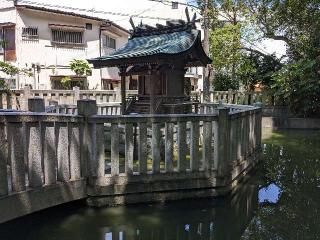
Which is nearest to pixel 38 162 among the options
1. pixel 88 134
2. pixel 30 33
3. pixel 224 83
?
pixel 88 134

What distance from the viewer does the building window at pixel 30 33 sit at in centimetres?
2333

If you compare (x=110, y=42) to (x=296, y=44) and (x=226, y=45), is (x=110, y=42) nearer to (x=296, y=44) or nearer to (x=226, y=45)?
(x=226, y=45)

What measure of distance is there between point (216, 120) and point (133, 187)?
1670 millimetres

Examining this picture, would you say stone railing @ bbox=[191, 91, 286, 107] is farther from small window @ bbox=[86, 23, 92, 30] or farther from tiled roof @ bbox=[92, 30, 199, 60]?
small window @ bbox=[86, 23, 92, 30]

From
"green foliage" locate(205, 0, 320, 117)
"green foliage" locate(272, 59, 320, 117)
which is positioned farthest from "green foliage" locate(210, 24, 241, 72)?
"green foliage" locate(272, 59, 320, 117)

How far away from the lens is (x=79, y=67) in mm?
23969

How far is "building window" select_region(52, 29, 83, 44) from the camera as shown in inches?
983

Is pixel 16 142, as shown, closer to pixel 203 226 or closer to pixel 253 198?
pixel 203 226

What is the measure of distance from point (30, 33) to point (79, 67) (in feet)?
12.2

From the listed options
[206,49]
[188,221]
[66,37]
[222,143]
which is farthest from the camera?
[66,37]

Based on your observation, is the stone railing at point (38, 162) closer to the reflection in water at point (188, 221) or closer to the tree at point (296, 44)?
the reflection in water at point (188, 221)

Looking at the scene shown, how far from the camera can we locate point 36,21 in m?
23.8

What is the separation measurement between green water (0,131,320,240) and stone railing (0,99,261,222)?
0.26 m

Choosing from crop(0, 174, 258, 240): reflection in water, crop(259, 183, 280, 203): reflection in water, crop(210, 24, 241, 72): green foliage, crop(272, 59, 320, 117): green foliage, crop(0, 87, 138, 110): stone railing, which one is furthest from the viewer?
crop(210, 24, 241, 72): green foliage
